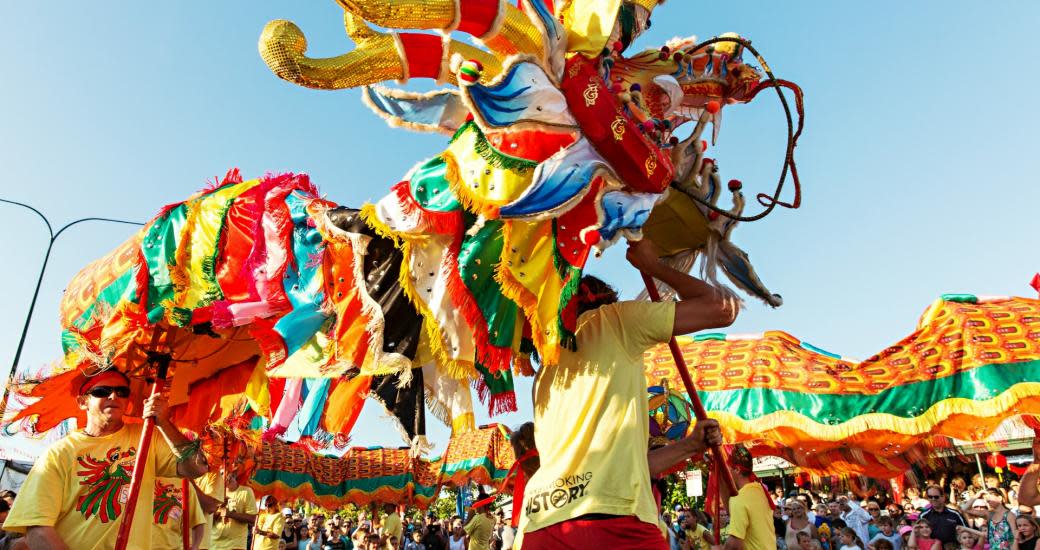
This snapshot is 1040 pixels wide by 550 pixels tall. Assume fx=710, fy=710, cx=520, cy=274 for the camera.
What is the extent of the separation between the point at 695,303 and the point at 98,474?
2.92 m

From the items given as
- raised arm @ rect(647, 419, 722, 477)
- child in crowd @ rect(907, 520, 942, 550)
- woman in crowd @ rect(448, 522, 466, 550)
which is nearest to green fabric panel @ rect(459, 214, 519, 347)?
raised arm @ rect(647, 419, 722, 477)

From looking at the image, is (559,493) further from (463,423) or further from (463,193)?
(463,193)

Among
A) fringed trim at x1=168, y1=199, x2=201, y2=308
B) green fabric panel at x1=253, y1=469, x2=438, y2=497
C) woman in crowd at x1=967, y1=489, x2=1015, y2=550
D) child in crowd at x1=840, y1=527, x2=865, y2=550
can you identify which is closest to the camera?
fringed trim at x1=168, y1=199, x2=201, y2=308

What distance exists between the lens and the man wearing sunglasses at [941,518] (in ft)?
24.8

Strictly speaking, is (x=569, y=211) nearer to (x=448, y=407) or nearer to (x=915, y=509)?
(x=448, y=407)

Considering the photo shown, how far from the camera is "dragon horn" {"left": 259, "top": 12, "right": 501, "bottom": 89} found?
2246mm

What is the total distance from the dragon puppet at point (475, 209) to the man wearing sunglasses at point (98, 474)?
664mm

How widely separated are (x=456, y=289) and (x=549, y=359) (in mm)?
445

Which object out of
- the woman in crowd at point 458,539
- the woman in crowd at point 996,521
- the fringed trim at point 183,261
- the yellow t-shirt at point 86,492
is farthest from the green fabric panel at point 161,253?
the woman in crowd at point 458,539

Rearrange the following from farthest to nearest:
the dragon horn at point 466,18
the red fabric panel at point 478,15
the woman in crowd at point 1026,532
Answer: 1. the woman in crowd at point 1026,532
2. the red fabric panel at point 478,15
3. the dragon horn at point 466,18

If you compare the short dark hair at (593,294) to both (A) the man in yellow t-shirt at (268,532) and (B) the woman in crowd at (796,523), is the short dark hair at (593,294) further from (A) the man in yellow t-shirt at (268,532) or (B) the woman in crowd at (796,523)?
(A) the man in yellow t-shirt at (268,532)

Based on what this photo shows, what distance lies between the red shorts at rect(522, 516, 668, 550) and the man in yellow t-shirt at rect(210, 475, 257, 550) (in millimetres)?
6823

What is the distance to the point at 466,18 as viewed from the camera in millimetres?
2193

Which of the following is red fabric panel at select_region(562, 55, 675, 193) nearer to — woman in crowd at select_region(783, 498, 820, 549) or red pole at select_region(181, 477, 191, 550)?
red pole at select_region(181, 477, 191, 550)
